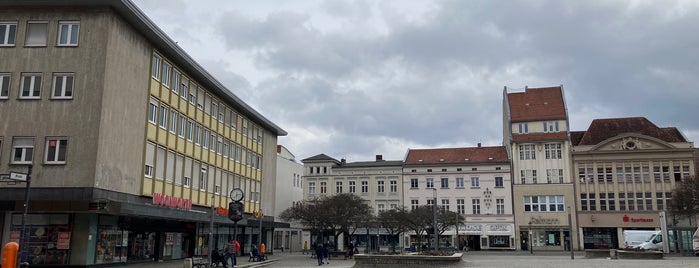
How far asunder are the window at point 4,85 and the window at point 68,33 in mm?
2942

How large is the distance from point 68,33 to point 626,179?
57209mm

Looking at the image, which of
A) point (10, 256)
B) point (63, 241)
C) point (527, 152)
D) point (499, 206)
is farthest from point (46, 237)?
point (527, 152)

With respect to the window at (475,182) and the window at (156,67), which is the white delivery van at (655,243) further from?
the window at (156,67)

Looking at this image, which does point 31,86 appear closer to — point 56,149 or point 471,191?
point 56,149

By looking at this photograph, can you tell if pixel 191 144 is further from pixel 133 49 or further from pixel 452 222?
pixel 452 222

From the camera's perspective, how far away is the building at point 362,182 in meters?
69.4

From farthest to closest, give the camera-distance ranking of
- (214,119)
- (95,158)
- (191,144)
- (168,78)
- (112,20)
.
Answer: (214,119)
(191,144)
(168,78)
(112,20)
(95,158)

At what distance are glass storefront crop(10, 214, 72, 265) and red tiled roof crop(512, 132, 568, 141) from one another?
168ft

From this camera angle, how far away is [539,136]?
65.9 metres

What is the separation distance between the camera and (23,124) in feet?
89.3

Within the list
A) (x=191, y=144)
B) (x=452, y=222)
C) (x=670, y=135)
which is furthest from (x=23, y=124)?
(x=670, y=135)

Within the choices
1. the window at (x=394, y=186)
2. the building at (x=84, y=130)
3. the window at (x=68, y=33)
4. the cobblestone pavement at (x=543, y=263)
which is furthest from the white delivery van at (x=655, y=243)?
the window at (x=68, y=33)

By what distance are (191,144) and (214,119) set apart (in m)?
4.89

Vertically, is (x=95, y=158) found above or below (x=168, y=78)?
below
